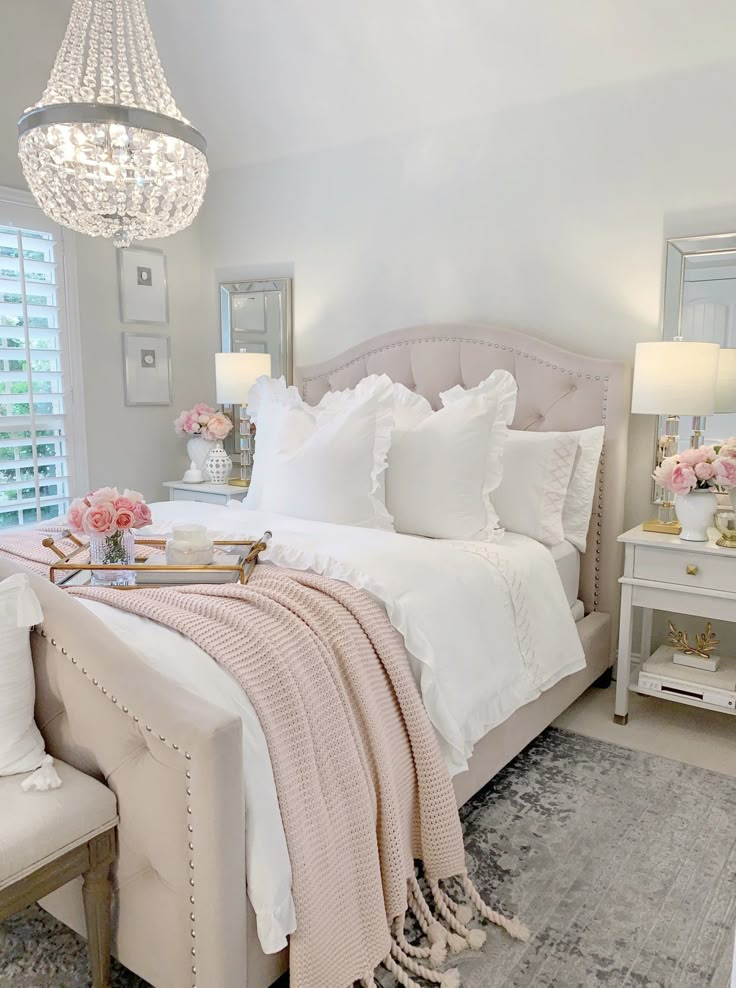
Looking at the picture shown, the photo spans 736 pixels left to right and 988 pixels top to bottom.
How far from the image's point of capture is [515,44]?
3.06 m

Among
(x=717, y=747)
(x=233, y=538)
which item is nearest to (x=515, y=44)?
(x=233, y=538)

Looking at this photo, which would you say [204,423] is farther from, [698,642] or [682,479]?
[698,642]

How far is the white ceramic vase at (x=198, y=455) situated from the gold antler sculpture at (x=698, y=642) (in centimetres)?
254

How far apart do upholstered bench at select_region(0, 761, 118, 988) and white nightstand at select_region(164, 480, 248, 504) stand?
2395 mm

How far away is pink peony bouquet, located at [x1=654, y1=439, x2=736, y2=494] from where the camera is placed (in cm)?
258

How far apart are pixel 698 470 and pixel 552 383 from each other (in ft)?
2.57

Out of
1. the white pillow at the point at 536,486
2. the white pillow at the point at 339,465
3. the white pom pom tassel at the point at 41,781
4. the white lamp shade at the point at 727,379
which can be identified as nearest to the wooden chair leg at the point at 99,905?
the white pom pom tassel at the point at 41,781

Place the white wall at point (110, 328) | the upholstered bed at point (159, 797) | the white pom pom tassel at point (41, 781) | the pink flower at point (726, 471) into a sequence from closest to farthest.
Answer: the upholstered bed at point (159, 797)
the white pom pom tassel at point (41, 781)
the pink flower at point (726, 471)
the white wall at point (110, 328)

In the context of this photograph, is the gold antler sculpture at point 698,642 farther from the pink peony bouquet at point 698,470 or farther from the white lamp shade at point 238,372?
the white lamp shade at point 238,372

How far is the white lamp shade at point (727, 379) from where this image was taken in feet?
9.40

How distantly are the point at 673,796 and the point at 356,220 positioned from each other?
2951mm

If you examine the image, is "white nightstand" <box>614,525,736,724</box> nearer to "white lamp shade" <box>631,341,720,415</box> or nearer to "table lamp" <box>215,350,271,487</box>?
"white lamp shade" <box>631,341,720,415</box>

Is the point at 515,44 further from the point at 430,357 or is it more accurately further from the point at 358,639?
the point at 358,639

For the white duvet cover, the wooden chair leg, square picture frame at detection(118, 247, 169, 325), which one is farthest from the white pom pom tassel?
square picture frame at detection(118, 247, 169, 325)
